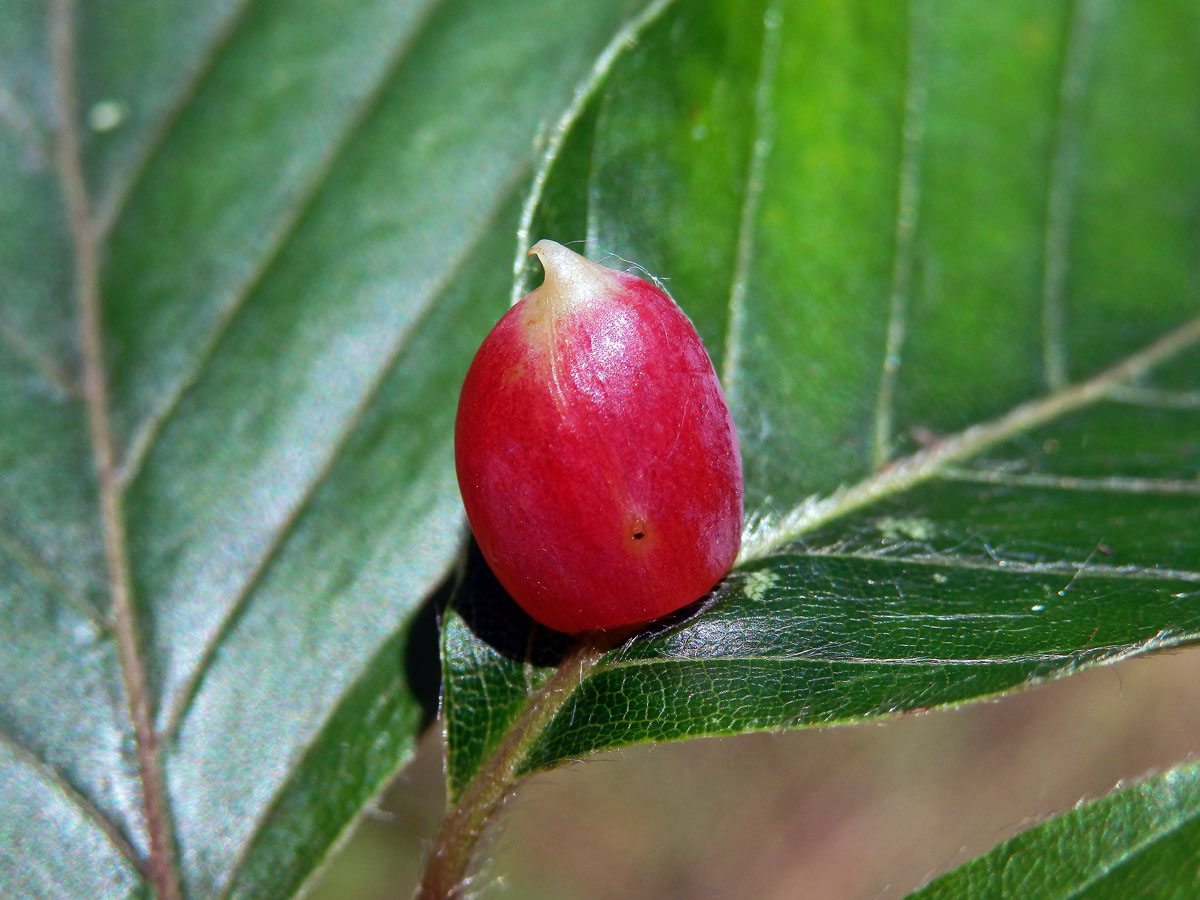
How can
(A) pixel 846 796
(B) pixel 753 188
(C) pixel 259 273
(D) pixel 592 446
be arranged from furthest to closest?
1. (A) pixel 846 796
2. (C) pixel 259 273
3. (B) pixel 753 188
4. (D) pixel 592 446

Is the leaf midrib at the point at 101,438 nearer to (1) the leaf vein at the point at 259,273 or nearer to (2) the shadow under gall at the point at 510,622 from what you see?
(1) the leaf vein at the point at 259,273

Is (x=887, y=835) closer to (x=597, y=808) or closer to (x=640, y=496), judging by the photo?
(x=597, y=808)

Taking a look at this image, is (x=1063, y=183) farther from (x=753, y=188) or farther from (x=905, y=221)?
(x=753, y=188)


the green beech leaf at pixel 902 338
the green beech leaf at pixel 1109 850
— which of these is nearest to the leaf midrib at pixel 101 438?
the green beech leaf at pixel 902 338

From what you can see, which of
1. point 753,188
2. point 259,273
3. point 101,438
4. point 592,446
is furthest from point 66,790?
point 753,188

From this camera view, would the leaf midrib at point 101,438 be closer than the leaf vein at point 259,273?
Yes

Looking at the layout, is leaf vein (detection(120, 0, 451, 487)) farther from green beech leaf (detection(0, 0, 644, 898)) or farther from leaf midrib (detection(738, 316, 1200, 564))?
leaf midrib (detection(738, 316, 1200, 564))
